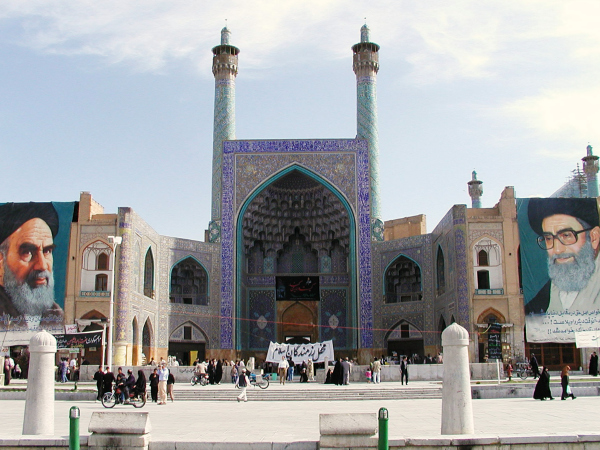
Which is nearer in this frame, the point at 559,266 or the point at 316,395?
the point at 316,395

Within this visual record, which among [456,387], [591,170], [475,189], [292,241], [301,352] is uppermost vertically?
[475,189]

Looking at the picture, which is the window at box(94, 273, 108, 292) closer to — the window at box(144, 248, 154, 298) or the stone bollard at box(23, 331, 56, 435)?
the window at box(144, 248, 154, 298)

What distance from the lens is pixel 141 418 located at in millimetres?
6605

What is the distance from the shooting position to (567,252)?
22.7 metres

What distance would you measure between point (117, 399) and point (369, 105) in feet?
62.8

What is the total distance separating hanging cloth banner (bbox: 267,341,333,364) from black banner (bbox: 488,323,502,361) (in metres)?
4.89

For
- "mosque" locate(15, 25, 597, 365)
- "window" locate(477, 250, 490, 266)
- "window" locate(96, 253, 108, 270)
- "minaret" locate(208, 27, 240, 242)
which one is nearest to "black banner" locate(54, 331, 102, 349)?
"mosque" locate(15, 25, 597, 365)

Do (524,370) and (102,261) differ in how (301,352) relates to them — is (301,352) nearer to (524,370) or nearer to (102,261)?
(524,370)

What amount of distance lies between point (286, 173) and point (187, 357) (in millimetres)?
7925

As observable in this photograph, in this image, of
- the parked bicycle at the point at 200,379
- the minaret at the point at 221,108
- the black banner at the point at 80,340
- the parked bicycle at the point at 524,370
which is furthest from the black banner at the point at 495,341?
the black banner at the point at 80,340

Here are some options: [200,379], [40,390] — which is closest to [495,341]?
[200,379]

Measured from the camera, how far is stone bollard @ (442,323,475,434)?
7.07m

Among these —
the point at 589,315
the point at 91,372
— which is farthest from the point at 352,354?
the point at 91,372

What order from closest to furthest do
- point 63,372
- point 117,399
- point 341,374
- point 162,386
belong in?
point 117,399 < point 162,386 < point 341,374 < point 63,372
